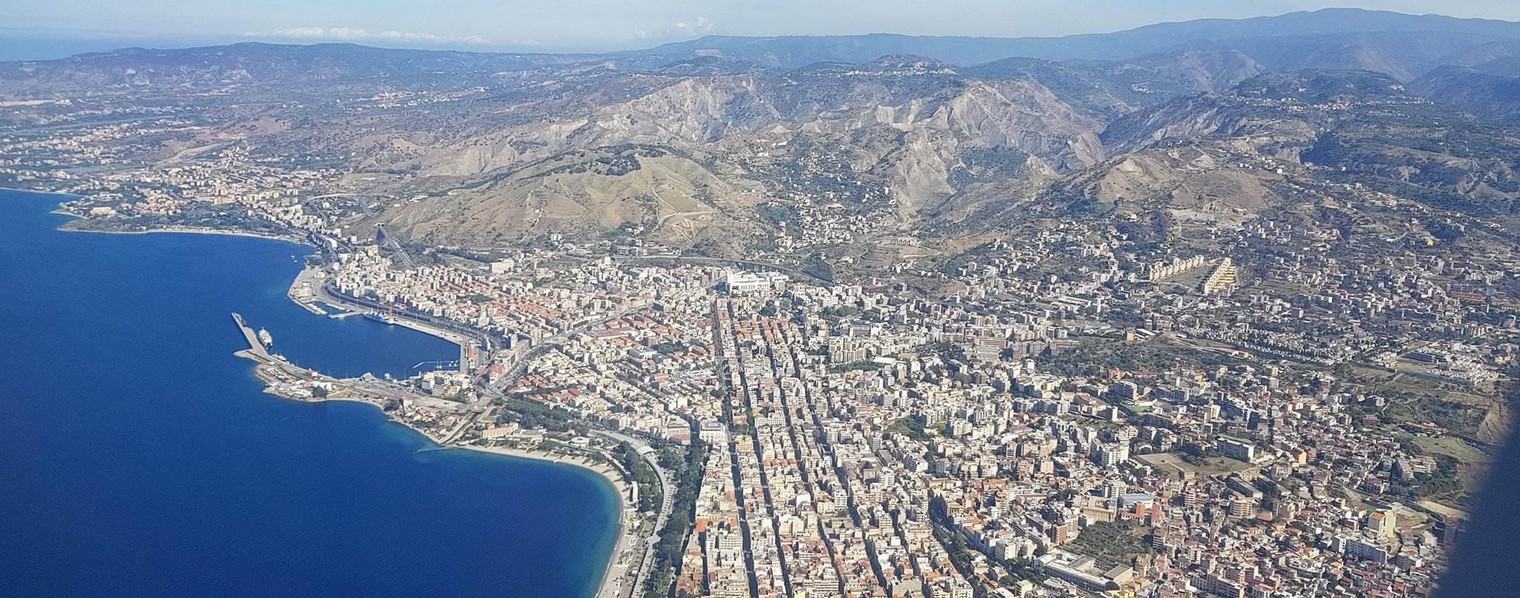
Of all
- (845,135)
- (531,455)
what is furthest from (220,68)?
(531,455)

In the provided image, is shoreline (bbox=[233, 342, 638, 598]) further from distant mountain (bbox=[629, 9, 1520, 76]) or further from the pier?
distant mountain (bbox=[629, 9, 1520, 76])

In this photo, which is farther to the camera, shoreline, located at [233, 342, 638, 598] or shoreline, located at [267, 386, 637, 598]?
shoreline, located at [233, 342, 638, 598]

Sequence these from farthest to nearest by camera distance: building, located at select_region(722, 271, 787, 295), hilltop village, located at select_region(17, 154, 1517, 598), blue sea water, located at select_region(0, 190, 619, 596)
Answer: building, located at select_region(722, 271, 787, 295) → blue sea water, located at select_region(0, 190, 619, 596) → hilltop village, located at select_region(17, 154, 1517, 598)

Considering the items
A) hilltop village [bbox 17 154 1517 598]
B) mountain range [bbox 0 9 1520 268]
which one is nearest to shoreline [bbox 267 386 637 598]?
hilltop village [bbox 17 154 1517 598]

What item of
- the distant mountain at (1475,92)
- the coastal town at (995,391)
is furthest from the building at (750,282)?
the distant mountain at (1475,92)

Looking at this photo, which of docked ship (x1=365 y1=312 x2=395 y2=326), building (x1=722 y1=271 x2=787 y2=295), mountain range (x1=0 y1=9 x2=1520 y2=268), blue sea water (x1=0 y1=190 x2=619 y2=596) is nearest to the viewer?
blue sea water (x1=0 y1=190 x2=619 y2=596)

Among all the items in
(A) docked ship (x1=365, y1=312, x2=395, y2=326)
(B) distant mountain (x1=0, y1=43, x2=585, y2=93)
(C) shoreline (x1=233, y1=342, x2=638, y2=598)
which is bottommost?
(A) docked ship (x1=365, y1=312, x2=395, y2=326)

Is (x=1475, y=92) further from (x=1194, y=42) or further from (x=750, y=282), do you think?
(x=750, y=282)
